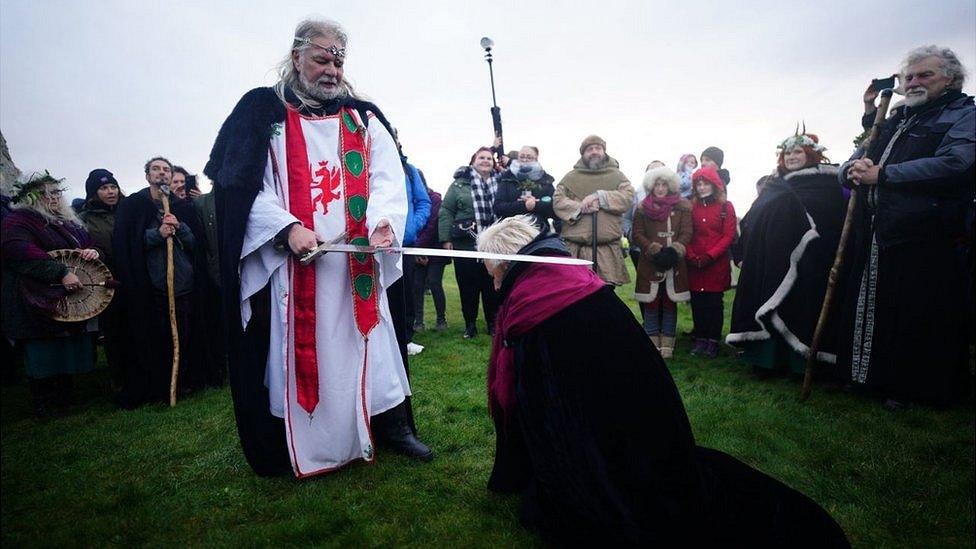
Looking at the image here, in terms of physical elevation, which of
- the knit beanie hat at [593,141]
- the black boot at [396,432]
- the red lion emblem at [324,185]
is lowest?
the black boot at [396,432]

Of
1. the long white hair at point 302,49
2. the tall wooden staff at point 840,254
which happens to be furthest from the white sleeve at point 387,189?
the tall wooden staff at point 840,254

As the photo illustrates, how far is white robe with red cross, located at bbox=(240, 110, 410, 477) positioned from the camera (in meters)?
2.75

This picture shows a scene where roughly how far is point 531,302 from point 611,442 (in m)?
0.65

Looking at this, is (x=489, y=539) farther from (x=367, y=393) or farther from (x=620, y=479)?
(x=367, y=393)

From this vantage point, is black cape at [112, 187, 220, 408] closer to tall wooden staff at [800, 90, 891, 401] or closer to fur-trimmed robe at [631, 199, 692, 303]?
fur-trimmed robe at [631, 199, 692, 303]

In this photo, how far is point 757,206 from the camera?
4910 mm

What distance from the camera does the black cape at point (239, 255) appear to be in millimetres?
2629

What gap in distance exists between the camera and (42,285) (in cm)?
416

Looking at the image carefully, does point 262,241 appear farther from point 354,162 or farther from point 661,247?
point 661,247

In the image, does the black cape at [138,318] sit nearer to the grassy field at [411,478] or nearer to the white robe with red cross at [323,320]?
the grassy field at [411,478]

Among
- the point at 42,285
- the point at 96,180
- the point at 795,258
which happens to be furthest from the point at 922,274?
the point at 96,180

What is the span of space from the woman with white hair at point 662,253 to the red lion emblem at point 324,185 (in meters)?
3.84

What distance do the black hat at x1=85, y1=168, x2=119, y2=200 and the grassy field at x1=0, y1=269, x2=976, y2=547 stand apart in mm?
2243

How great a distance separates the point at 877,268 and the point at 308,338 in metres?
4.18
